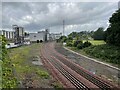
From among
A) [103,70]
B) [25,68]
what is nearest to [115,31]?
[103,70]

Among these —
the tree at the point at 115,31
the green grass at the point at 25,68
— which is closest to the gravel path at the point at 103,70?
the green grass at the point at 25,68

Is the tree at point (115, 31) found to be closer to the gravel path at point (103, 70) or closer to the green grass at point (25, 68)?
the gravel path at point (103, 70)

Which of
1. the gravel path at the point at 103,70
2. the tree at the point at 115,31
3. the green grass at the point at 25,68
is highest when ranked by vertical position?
the tree at the point at 115,31

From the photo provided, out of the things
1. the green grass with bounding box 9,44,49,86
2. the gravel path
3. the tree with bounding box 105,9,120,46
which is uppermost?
the tree with bounding box 105,9,120,46

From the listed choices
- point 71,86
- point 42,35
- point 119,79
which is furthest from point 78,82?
point 42,35

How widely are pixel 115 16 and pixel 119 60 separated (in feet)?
38.7

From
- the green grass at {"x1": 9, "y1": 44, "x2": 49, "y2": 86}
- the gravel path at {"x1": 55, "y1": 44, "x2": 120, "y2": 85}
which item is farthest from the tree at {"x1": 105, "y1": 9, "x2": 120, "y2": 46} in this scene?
the green grass at {"x1": 9, "y1": 44, "x2": 49, "y2": 86}

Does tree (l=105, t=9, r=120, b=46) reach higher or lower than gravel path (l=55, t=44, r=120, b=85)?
higher

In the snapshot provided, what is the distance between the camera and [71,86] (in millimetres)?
14039

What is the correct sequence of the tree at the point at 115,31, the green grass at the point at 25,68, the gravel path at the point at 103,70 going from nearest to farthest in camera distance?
the green grass at the point at 25,68 < the gravel path at the point at 103,70 < the tree at the point at 115,31

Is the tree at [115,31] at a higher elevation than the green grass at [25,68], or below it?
higher

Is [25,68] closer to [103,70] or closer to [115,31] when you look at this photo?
[103,70]

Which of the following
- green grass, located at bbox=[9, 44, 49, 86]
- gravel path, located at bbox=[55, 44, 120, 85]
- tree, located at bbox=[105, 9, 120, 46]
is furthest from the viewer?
tree, located at bbox=[105, 9, 120, 46]

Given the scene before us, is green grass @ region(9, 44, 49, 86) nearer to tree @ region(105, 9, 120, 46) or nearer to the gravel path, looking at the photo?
the gravel path
